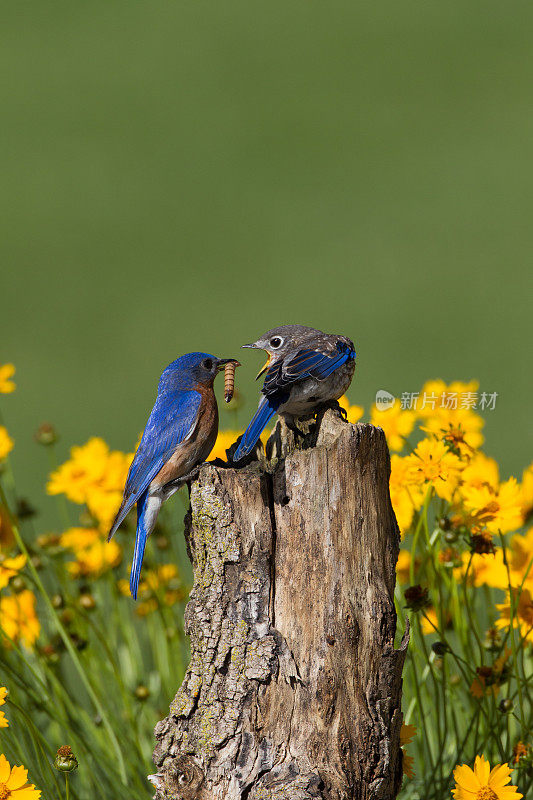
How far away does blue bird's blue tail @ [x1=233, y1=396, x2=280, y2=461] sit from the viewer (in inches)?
91.4

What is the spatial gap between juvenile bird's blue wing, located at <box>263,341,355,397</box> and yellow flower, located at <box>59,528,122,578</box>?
4.01 ft

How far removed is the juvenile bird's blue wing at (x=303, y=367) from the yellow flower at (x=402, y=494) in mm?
466

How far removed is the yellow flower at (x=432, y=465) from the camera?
2.61 meters

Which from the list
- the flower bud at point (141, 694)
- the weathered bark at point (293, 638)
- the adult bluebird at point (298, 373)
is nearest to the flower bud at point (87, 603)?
the flower bud at point (141, 694)

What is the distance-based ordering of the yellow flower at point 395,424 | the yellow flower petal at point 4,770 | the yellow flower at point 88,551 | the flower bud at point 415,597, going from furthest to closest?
1. the yellow flower at point 88,551
2. the yellow flower at point 395,424
3. the flower bud at point 415,597
4. the yellow flower petal at point 4,770

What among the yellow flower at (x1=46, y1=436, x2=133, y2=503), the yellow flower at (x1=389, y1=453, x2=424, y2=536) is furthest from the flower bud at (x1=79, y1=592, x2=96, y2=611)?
the yellow flower at (x1=389, y1=453, x2=424, y2=536)

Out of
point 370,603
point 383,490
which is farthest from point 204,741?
point 383,490

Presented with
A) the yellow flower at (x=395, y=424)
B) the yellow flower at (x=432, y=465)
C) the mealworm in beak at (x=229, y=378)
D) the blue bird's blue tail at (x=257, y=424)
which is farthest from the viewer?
the yellow flower at (x=395, y=424)

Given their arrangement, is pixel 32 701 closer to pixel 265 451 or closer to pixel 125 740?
pixel 125 740

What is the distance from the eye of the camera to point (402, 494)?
9.97ft

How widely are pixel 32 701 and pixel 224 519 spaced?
111cm

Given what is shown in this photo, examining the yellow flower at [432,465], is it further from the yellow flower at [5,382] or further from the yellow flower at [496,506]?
the yellow flower at [5,382]

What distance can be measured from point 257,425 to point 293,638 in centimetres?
55

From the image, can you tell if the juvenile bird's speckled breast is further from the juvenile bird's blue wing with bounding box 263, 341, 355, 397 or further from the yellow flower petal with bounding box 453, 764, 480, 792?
the yellow flower petal with bounding box 453, 764, 480, 792
